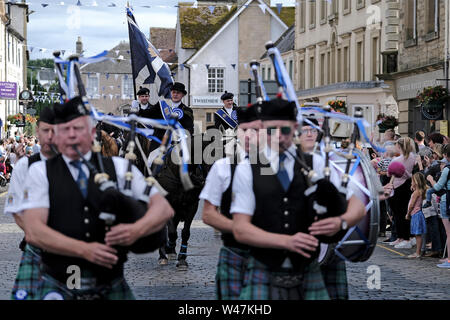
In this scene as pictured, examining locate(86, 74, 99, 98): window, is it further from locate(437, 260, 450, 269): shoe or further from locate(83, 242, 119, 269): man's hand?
locate(83, 242, 119, 269): man's hand

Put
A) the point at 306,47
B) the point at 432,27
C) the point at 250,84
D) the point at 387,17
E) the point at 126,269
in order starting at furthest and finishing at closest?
the point at 306,47 < the point at 387,17 < the point at 432,27 < the point at 250,84 < the point at 126,269

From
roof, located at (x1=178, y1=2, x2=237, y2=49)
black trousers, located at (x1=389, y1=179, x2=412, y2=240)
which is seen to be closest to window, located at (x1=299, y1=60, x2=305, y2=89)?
roof, located at (x1=178, y1=2, x2=237, y2=49)

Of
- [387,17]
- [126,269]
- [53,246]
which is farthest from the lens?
[387,17]

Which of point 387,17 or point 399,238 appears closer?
point 399,238

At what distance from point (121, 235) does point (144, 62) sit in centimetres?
829

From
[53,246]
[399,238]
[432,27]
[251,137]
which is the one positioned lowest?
[399,238]

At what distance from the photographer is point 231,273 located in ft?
20.3

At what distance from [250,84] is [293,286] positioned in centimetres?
2239

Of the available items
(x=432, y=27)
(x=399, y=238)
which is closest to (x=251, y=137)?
(x=399, y=238)

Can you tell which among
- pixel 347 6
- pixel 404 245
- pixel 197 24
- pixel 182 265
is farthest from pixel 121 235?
pixel 197 24

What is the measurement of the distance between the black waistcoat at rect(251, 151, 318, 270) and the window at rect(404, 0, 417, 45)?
26.7m

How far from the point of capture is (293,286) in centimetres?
545

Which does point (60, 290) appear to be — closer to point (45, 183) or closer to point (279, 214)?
point (45, 183)
